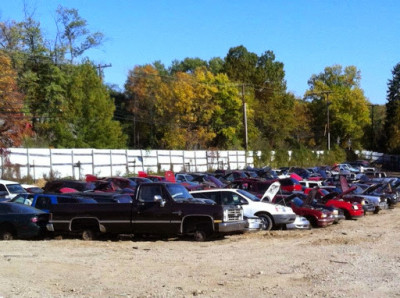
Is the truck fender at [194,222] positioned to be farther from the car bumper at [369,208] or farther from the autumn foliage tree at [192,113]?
the autumn foliage tree at [192,113]

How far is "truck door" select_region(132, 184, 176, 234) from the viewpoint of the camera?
57.8 ft

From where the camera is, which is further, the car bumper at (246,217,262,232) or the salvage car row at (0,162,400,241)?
the car bumper at (246,217,262,232)

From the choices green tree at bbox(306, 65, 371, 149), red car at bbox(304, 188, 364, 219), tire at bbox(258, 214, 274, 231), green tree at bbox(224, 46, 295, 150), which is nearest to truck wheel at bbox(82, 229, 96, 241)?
tire at bbox(258, 214, 274, 231)

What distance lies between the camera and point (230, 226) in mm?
17391

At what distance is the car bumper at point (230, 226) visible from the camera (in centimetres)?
1717

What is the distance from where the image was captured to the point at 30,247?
1614 cm

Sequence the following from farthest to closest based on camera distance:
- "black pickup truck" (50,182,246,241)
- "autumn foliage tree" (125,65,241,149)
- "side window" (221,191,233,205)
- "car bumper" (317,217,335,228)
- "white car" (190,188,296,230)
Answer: "autumn foliage tree" (125,65,241,149), "car bumper" (317,217,335,228), "side window" (221,191,233,205), "white car" (190,188,296,230), "black pickup truck" (50,182,246,241)

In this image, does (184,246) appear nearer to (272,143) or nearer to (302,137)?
(272,143)

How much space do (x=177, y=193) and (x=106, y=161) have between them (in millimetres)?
33207

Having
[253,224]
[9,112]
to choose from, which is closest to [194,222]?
[253,224]

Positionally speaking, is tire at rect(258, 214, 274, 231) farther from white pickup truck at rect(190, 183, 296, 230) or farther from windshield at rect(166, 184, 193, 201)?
windshield at rect(166, 184, 193, 201)

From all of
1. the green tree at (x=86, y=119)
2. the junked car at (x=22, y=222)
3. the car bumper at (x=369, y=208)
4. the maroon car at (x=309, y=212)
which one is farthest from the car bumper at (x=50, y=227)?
the green tree at (x=86, y=119)

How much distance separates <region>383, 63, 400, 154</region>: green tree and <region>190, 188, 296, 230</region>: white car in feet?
266

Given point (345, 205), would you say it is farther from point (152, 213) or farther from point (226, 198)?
point (152, 213)
